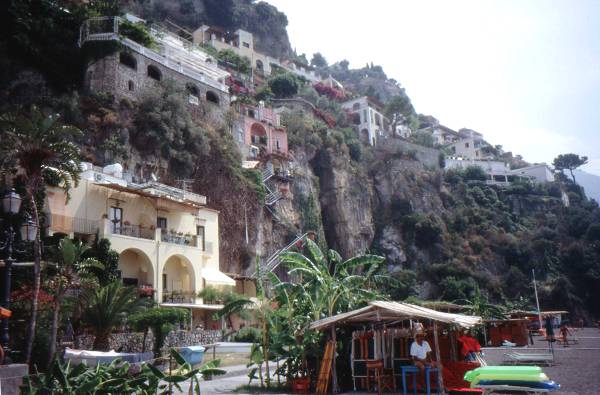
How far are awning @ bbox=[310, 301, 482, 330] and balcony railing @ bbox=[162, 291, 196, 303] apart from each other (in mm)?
18822

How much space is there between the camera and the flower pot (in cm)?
1398

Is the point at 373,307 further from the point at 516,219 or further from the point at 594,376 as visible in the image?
the point at 516,219

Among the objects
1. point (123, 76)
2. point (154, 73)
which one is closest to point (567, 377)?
point (123, 76)

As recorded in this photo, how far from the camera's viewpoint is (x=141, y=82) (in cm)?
3956

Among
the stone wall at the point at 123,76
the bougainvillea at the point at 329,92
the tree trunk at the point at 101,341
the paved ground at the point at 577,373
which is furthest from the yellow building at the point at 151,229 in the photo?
the bougainvillea at the point at 329,92

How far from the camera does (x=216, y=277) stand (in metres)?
33.8

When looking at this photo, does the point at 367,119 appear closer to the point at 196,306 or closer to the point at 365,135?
the point at 365,135

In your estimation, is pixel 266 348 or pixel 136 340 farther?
pixel 136 340

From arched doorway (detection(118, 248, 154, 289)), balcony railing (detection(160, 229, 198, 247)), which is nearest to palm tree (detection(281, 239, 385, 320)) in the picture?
arched doorway (detection(118, 248, 154, 289))

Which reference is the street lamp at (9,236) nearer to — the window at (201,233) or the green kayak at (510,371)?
the green kayak at (510,371)

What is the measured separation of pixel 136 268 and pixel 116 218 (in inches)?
127

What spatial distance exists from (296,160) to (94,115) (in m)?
22.5

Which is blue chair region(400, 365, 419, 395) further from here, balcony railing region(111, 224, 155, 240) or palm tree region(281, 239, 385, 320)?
balcony railing region(111, 224, 155, 240)

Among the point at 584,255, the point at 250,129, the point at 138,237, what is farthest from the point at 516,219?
the point at 138,237
